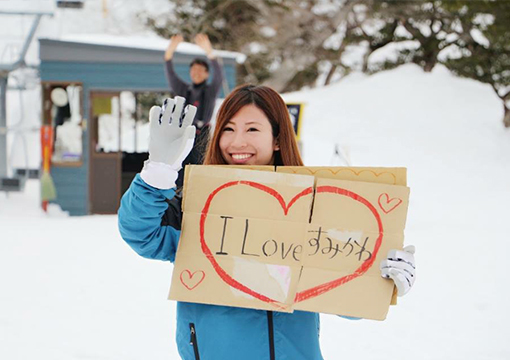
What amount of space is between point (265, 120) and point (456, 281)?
176 inches

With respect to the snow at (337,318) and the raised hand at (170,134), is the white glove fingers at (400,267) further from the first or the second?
the snow at (337,318)

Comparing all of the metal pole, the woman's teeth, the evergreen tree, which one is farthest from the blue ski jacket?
the evergreen tree

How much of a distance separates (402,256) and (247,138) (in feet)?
1.78

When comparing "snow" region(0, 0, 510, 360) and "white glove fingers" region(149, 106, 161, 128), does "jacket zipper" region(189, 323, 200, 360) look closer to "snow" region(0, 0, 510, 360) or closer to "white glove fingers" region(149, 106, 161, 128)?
"white glove fingers" region(149, 106, 161, 128)

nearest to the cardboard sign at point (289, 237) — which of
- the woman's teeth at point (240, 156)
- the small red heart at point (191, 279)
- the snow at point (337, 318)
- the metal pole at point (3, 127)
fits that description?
the small red heart at point (191, 279)

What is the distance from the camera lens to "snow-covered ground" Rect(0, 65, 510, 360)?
13.7 feet

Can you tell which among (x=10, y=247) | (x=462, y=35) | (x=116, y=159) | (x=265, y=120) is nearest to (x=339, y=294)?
(x=265, y=120)

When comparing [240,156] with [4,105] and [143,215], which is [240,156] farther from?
[4,105]

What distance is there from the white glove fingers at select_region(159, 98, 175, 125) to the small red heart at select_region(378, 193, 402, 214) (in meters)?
0.59

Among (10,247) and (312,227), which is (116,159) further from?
(312,227)

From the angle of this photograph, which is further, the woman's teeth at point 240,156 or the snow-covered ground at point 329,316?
the snow-covered ground at point 329,316

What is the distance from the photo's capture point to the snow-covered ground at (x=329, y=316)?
4.17 meters

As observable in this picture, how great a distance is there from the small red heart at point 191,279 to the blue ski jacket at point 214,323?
69mm

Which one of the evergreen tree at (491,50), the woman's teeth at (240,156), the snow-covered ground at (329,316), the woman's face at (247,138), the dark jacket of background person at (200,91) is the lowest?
the snow-covered ground at (329,316)
